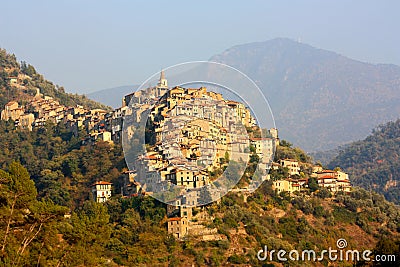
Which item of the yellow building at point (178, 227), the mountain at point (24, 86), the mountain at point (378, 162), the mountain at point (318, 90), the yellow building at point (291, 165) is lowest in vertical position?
the yellow building at point (178, 227)

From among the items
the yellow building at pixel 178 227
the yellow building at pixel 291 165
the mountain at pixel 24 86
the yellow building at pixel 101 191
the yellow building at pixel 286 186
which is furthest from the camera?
the mountain at pixel 24 86

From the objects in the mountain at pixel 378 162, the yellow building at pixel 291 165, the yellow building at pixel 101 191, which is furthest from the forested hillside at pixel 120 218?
the mountain at pixel 378 162

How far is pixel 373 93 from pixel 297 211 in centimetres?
13332

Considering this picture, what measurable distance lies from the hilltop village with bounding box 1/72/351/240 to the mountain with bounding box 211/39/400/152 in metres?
99.2

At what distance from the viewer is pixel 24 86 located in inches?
1866

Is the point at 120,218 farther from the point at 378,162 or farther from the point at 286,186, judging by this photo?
the point at 378,162

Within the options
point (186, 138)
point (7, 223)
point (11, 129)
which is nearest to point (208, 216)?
point (186, 138)

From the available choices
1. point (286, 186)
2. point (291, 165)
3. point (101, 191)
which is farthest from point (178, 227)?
point (291, 165)

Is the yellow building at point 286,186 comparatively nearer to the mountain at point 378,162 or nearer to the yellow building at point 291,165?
the yellow building at point 291,165

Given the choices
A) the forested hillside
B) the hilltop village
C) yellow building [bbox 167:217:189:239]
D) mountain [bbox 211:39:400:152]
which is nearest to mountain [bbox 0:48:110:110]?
the forested hillside

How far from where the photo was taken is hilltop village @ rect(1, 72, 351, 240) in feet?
89.2

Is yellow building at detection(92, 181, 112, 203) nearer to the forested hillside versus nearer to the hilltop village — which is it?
the hilltop village

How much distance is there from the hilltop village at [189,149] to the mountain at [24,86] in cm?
935

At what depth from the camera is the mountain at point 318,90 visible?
144625 mm
